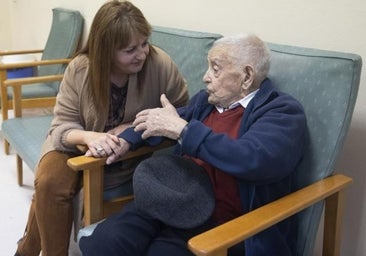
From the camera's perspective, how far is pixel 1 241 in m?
2.04

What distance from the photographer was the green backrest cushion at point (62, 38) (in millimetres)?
3107

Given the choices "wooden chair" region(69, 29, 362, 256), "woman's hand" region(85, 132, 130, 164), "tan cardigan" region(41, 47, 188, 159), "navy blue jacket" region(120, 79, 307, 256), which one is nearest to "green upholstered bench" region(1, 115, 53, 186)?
"tan cardigan" region(41, 47, 188, 159)

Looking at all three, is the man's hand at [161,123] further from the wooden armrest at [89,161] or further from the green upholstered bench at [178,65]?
the green upholstered bench at [178,65]

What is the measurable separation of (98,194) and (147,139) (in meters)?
0.25

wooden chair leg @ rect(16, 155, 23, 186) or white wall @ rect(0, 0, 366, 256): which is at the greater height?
white wall @ rect(0, 0, 366, 256)

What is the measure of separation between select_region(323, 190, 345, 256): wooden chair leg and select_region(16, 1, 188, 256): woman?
0.68 meters

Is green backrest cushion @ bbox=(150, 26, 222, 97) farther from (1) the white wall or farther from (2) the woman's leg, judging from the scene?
(2) the woman's leg

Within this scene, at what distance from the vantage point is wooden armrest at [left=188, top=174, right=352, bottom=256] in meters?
0.92

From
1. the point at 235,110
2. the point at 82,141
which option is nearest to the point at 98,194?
the point at 82,141

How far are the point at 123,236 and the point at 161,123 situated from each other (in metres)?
0.35

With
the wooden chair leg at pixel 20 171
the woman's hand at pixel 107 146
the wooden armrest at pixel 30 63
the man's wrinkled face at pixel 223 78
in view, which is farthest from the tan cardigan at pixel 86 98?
the wooden armrest at pixel 30 63

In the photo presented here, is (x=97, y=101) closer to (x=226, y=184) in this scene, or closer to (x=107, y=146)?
(x=107, y=146)

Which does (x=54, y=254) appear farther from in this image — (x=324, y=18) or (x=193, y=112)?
(x=324, y=18)

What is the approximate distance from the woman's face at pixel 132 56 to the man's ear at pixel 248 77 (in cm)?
42
